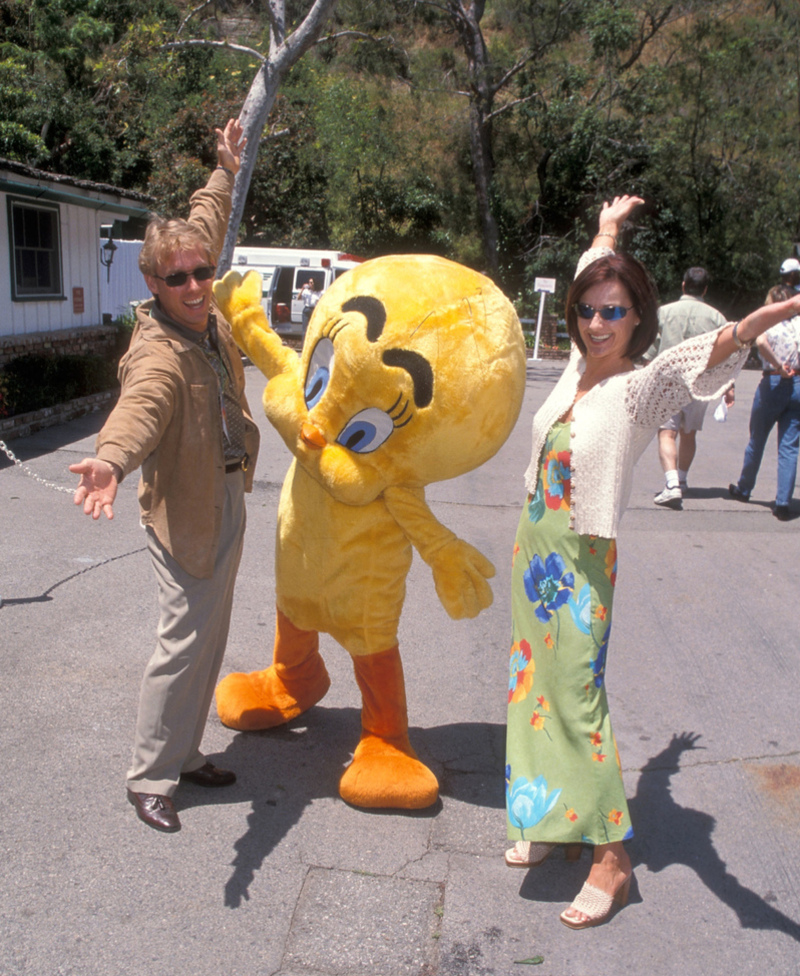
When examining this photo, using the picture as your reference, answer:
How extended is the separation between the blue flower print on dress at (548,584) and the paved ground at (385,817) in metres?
0.90

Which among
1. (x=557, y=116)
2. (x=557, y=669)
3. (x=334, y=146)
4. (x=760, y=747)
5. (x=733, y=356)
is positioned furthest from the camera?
(x=334, y=146)

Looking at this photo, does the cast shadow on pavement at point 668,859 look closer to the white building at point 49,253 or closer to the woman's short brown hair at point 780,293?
the woman's short brown hair at point 780,293

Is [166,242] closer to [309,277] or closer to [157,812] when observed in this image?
[157,812]

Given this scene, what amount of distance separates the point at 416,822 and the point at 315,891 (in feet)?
1.63

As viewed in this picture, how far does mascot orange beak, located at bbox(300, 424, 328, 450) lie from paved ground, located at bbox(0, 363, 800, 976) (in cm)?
128

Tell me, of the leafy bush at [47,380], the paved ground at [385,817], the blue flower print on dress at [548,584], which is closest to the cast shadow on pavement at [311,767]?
the paved ground at [385,817]

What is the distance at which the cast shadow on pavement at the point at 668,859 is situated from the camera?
2.74m

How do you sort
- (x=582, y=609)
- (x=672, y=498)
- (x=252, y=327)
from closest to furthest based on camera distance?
(x=582, y=609) < (x=252, y=327) < (x=672, y=498)

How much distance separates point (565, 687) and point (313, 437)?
3.61 ft

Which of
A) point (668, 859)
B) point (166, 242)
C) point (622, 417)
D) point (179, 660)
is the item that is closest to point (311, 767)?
point (179, 660)

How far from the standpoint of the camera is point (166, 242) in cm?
276

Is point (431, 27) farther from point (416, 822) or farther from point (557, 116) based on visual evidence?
point (416, 822)

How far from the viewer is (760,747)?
12.2 ft

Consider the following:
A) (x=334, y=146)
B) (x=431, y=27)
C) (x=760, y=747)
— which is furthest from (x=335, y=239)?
(x=760, y=747)
